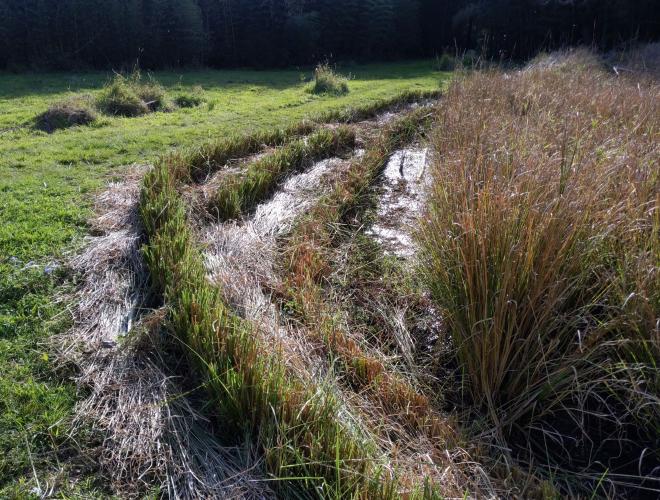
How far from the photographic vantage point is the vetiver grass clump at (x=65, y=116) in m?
6.98

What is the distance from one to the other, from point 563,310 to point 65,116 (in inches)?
284

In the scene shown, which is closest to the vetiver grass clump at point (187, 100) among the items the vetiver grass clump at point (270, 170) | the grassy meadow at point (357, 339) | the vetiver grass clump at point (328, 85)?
the vetiver grass clump at point (328, 85)

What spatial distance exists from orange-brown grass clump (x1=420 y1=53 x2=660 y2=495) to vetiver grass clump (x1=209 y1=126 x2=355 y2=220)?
70.9 inches

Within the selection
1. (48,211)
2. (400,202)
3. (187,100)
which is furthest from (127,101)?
(400,202)

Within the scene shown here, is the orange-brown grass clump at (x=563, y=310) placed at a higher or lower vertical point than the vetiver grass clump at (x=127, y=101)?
lower

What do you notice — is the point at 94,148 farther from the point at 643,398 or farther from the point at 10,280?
the point at 643,398

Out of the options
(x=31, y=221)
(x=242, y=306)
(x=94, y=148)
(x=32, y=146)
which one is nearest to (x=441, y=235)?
(x=242, y=306)

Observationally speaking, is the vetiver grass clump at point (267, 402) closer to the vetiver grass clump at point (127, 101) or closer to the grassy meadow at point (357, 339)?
the grassy meadow at point (357, 339)

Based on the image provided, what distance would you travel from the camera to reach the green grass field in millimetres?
1878

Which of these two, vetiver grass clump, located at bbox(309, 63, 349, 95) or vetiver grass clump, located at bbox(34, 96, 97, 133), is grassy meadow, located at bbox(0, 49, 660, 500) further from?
vetiver grass clump, located at bbox(309, 63, 349, 95)

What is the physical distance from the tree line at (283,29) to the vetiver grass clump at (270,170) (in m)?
7.77

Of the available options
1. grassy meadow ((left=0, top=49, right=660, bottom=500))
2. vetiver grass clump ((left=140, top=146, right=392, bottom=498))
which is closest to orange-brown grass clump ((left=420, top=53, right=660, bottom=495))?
grassy meadow ((left=0, top=49, right=660, bottom=500))

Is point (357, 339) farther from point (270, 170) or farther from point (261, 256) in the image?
point (270, 170)

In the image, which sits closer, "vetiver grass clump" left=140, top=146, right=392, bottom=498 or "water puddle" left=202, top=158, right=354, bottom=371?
"vetiver grass clump" left=140, top=146, right=392, bottom=498
